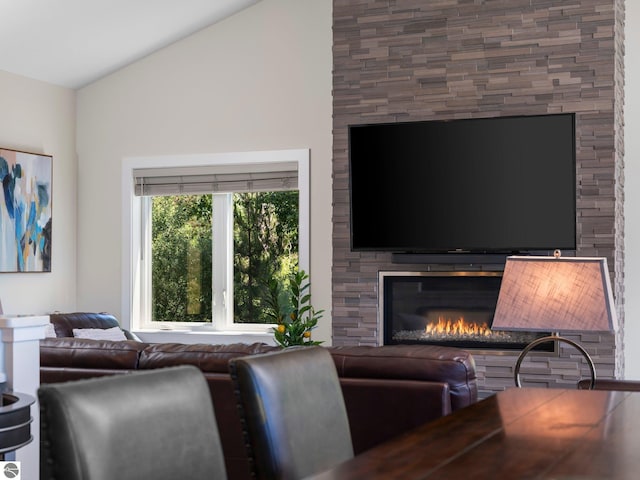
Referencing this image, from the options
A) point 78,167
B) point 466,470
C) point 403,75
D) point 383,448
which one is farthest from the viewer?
point 78,167

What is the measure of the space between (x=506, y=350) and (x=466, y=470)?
4.91 meters

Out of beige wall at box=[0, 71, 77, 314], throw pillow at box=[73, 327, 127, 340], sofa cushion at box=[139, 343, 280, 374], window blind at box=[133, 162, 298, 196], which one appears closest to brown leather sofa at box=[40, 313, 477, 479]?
sofa cushion at box=[139, 343, 280, 374]

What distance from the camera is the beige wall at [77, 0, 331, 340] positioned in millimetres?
7395

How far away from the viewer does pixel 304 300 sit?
7082 mm

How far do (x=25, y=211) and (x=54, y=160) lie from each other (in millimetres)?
700

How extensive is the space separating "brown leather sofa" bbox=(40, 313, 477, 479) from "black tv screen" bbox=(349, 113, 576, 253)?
312 centimetres

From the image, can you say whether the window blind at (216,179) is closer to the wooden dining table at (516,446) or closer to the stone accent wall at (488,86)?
the stone accent wall at (488,86)

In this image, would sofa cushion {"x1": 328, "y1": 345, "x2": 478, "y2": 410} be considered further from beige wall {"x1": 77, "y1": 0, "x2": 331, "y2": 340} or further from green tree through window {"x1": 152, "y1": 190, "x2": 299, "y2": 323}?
green tree through window {"x1": 152, "y1": 190, "x2": 299, "y2": 323}

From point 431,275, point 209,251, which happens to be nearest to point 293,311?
point 431,275

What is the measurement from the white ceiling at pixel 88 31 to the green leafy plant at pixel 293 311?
2206 mm

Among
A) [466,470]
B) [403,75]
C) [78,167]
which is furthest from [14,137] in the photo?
[466,470]

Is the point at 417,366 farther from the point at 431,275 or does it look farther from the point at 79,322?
the point at 79,322

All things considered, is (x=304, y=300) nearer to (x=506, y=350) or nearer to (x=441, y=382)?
(x=506, y=350)

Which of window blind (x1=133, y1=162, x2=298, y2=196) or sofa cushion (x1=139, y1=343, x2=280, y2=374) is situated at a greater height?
window blind (x1=133, y1=162, x2=298, y2=196)
